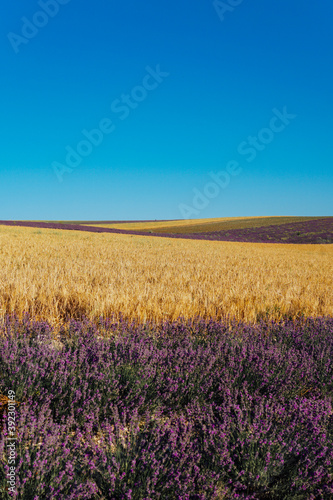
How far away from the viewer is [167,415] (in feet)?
7.26

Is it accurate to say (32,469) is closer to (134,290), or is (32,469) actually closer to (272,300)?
(134,290)

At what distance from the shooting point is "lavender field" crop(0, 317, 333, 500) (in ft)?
4.84

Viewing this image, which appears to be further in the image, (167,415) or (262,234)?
(262,234)

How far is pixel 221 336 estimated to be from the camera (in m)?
3.12

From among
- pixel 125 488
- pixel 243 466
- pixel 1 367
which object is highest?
pixel 1 367

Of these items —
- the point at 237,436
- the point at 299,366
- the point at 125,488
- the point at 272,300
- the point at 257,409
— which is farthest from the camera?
the point at 272,300

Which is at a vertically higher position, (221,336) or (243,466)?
(221,336)

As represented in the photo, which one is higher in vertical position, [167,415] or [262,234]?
[262,234]

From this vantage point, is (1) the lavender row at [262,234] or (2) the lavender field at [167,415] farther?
(1) the lavender row at [262,234]

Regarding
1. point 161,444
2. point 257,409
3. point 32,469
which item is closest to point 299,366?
point 257,409

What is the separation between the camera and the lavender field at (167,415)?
1.48 meters

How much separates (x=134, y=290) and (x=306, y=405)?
2.91 metres

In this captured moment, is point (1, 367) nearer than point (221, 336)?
Yes

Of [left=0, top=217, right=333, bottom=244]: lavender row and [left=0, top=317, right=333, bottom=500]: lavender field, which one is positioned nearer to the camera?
[left=0, top=317, right=333, bottom=500]: lavender field
